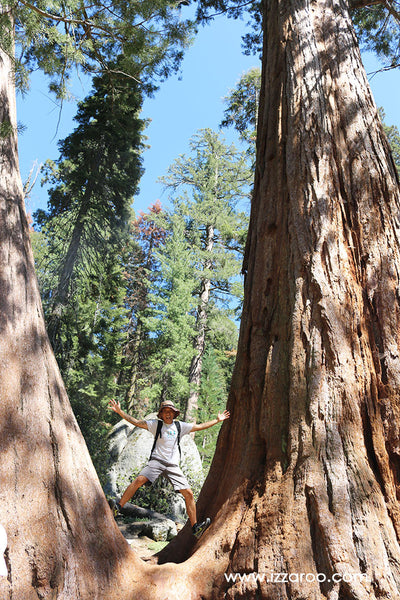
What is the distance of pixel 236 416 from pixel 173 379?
13.6m

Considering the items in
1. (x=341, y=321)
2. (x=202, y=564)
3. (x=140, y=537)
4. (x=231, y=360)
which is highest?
(x=231, y=360)

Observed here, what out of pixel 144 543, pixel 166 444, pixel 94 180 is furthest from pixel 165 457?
pixel 94 180

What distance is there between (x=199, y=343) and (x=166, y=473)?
1435 cm

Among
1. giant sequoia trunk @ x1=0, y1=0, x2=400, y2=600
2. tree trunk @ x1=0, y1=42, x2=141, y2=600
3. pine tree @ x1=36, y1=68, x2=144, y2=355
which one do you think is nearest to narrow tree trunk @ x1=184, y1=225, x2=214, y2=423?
pine tree @ x1=36, y1=68, x2=144, y2=355

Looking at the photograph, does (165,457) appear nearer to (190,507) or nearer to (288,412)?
(190,507)

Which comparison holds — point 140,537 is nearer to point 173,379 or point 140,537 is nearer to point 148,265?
point 173,379

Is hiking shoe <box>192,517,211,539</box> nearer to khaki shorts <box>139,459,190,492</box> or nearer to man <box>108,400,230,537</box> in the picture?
man <box>108,400,230,537</box>

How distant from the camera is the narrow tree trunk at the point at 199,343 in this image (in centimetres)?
1633

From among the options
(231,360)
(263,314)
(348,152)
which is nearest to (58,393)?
(263,314)

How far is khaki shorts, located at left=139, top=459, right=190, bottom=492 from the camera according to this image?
4.05m

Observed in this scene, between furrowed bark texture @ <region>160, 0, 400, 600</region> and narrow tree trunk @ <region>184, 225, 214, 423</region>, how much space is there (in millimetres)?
12823

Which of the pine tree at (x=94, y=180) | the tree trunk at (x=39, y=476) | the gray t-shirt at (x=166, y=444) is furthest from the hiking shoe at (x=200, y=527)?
the pine tree at (x=94, y=180)

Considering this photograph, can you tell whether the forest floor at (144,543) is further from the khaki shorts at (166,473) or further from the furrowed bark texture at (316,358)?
the furrowed bark texture at (316,358)

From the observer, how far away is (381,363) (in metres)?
2.69
